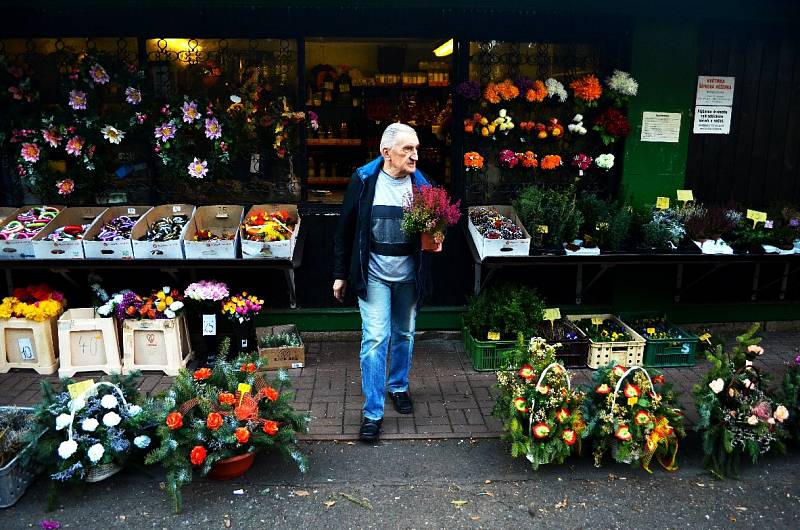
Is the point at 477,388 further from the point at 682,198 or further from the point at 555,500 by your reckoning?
the point at 682,198

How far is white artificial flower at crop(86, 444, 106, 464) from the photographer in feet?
11.9

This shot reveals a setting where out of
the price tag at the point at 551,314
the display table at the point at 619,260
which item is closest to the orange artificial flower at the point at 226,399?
the display table at the point at 619,260

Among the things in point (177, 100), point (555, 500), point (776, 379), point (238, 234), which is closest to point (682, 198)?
point (776, 379)

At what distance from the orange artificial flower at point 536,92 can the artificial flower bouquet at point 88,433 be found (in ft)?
12.8

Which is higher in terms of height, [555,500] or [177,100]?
[177,100]

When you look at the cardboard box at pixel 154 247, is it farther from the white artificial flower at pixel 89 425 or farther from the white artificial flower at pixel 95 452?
the white artificial flower at pixel 95 452

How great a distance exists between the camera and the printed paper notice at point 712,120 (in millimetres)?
6059

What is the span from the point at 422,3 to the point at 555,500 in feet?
13.0

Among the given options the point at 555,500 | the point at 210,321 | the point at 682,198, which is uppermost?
the point at 682,198

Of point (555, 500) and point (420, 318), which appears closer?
point (555, 500)

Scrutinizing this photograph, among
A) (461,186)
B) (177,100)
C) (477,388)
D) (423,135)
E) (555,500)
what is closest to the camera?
(555,500)

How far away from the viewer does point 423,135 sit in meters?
6.69

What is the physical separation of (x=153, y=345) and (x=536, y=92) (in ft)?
12.7

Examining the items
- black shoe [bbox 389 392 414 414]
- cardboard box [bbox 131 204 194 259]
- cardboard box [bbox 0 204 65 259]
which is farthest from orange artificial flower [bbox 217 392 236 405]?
cardboard box [bbox 0 204 65 259]
